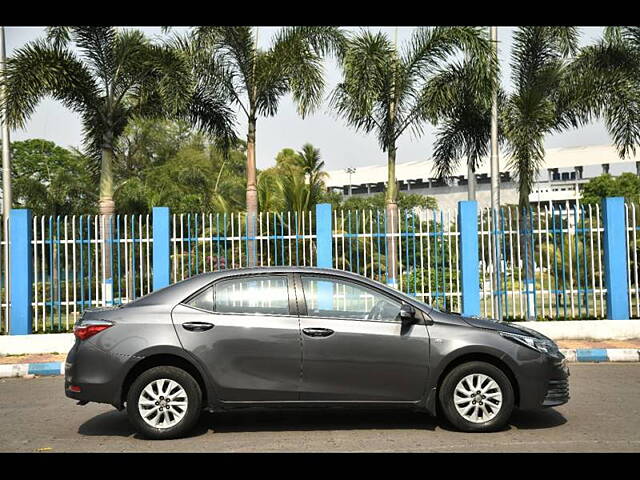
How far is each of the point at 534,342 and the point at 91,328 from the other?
12.2 ft

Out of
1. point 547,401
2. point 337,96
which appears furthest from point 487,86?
point 547,401

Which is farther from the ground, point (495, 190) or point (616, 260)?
point (495, 190)

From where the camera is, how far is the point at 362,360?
6.10 metres

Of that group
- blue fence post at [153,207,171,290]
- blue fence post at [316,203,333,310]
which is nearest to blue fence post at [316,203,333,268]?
blue fence post at [316,203,333,310]

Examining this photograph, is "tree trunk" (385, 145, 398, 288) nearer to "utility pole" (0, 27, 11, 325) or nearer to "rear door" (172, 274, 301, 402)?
"utility pole" (0, 27, 11, 325)

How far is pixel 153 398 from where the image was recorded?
6.10m

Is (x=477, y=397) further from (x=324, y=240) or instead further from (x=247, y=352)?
(x=324, y=240)

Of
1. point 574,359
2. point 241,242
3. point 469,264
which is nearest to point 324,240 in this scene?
point 241,242

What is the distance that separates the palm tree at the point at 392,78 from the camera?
15516mm

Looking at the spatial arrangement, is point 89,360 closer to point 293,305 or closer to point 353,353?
point 293,305

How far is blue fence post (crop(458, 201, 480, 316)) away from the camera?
1242 centimetres

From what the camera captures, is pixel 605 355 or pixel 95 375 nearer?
pixel 95 375

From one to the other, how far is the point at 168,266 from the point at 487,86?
777cm

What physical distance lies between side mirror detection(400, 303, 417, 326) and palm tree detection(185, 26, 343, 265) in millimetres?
10381
